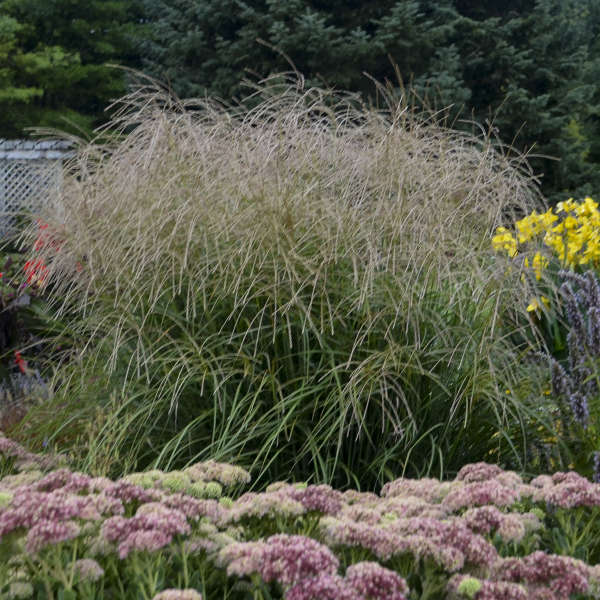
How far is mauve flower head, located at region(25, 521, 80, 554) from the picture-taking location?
4.41 feet

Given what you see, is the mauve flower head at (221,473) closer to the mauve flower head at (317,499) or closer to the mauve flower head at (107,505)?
the mauve flower head at (317,499)

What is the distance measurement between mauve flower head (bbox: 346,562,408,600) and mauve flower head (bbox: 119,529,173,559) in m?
0.30

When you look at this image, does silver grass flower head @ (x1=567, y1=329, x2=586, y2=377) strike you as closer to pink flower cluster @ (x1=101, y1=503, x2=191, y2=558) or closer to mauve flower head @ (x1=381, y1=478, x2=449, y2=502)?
mauve flower head @ (x1=381, y1=478, x2=449, y2=502)

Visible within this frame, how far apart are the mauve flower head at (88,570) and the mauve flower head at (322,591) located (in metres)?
0.32

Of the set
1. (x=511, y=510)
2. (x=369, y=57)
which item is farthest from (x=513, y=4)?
(x=511, y=510)

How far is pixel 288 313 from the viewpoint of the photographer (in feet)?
10.1

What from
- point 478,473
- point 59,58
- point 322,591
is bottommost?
point 478,473

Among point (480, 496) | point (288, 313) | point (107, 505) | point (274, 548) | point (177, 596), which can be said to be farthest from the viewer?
point (288, 313)

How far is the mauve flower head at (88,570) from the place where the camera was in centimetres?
136

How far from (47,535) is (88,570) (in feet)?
0.29

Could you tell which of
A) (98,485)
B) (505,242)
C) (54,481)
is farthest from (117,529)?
(505,242)

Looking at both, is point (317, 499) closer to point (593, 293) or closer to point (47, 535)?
point (47, 535)

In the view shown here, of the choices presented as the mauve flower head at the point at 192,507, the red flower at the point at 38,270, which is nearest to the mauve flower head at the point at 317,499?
the mauve flower head at the point at 192,507

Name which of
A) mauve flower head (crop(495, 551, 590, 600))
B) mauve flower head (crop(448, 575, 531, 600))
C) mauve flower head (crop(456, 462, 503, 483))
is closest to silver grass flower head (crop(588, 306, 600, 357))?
mauve flower head (crop(456, 462, 503, 483))
